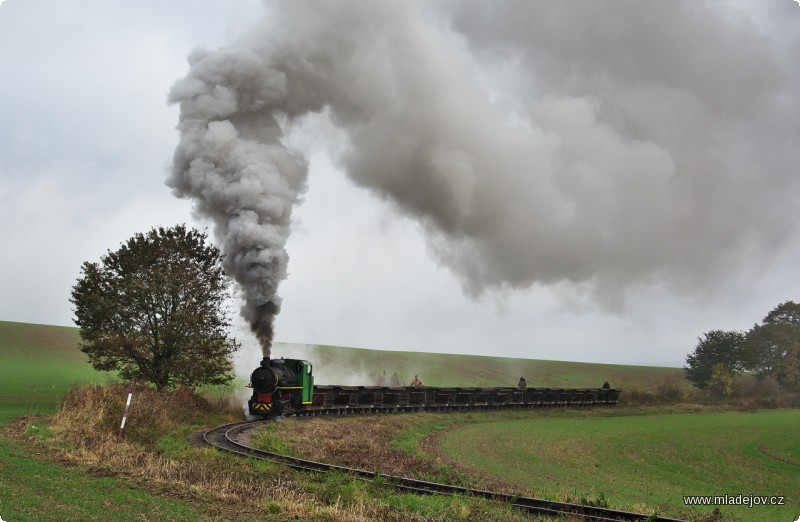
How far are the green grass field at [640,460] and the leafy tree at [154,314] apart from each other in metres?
10.6

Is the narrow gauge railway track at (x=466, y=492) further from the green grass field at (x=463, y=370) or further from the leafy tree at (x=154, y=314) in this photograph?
the green grass field at (x=463, y=370)

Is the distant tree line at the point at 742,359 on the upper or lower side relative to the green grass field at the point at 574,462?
upper

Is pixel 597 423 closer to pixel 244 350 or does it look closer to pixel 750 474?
pixel 750 474

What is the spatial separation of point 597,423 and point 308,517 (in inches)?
909

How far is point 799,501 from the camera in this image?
12.1m

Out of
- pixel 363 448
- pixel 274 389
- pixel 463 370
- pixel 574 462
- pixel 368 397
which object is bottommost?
pixel 574 462

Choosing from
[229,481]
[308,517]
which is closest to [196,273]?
[229,481]

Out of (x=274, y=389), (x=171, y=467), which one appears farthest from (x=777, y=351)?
(x=171, y=467)

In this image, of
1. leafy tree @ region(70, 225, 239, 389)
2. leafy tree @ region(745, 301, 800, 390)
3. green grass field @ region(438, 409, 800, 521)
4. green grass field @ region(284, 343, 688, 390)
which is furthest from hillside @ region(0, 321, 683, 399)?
green grass field @ region(438, 409, 800, 521)

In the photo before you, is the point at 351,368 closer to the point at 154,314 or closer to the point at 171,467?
the point at 154,314

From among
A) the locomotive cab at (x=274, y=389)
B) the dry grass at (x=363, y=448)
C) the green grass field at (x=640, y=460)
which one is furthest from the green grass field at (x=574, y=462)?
the locomotive cab at (x=274, y=389)

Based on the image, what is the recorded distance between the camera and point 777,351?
182 feet

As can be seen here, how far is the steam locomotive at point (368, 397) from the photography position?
2092cm

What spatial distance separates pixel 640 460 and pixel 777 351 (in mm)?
48522
